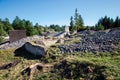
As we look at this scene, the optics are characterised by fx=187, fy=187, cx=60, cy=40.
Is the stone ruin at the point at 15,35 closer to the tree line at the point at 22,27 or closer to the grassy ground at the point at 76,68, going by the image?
the grassy ground at the point at 76,68

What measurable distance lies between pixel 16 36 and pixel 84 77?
18.8 metres

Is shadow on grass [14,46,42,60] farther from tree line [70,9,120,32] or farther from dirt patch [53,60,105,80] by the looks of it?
tree line [70,9,120,32]

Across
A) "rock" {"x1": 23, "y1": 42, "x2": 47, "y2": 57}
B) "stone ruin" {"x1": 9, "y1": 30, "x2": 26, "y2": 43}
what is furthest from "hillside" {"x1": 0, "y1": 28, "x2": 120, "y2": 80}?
"stone ruin" {"x1": 9, "y1": 30, "x2": 26, "y2": 43}

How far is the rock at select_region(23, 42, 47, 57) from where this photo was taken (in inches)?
617

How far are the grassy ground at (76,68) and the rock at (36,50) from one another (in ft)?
1.90

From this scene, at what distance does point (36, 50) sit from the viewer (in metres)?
16.7

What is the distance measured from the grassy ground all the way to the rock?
1.90 feet

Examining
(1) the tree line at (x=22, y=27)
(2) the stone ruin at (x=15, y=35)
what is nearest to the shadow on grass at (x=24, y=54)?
(2) the stone ruin at (x=15, y=35)

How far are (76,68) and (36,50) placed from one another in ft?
19.4

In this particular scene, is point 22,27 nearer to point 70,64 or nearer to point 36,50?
point 36,50

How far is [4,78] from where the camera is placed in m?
13.3

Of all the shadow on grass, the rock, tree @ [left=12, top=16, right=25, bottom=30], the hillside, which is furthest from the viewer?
tree @ [left=12, top=16, right=25, bottom=30]

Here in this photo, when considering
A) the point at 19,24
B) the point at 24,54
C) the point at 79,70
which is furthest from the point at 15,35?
the point at 19,24

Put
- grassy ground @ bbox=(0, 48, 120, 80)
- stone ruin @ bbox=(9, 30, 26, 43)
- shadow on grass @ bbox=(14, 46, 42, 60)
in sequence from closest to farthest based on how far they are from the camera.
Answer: grassy ground @ bbox=(0, 48, 120, 80)
shadow on grass @ bbox=(14, 46, 42, 60)
stone ruin @ bbox=(9, 30, 26, 43)
